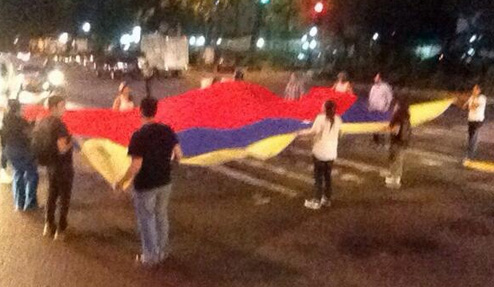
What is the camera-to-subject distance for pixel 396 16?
2039 inches

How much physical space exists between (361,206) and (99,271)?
195 inches

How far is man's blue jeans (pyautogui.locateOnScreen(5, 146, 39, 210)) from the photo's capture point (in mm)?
12172

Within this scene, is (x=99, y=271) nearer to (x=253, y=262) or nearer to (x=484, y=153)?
(x=253, y=262)

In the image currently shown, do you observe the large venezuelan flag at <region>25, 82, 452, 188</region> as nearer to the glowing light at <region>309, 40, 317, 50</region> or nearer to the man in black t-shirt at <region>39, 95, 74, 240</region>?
the man in black t-shirt at <region>39, 95, 74, 240</region>

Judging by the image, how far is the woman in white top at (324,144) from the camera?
12216mm

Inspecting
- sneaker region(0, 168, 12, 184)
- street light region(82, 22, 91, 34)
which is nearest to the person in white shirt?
sneaker region(0, 168, 12, 184)

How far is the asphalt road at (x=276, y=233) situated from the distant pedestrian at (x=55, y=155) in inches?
15.2

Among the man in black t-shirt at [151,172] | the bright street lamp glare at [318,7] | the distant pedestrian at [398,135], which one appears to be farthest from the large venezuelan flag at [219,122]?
the bright street lamp glare at [318,7]

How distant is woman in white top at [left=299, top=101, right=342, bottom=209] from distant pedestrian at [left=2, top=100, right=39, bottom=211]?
156 inches

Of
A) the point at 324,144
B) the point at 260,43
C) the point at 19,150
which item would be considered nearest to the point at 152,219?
the point at 19,150

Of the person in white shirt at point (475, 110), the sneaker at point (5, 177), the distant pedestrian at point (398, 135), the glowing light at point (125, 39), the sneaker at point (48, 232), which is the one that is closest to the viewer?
the sneaker at point (48, 232)

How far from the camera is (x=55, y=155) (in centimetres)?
1038

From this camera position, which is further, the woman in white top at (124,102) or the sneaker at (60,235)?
the woman in white top at (124,102)

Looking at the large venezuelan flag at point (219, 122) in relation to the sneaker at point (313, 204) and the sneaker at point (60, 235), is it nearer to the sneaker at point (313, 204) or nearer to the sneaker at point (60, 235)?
the sneaker at point (313, 204)
